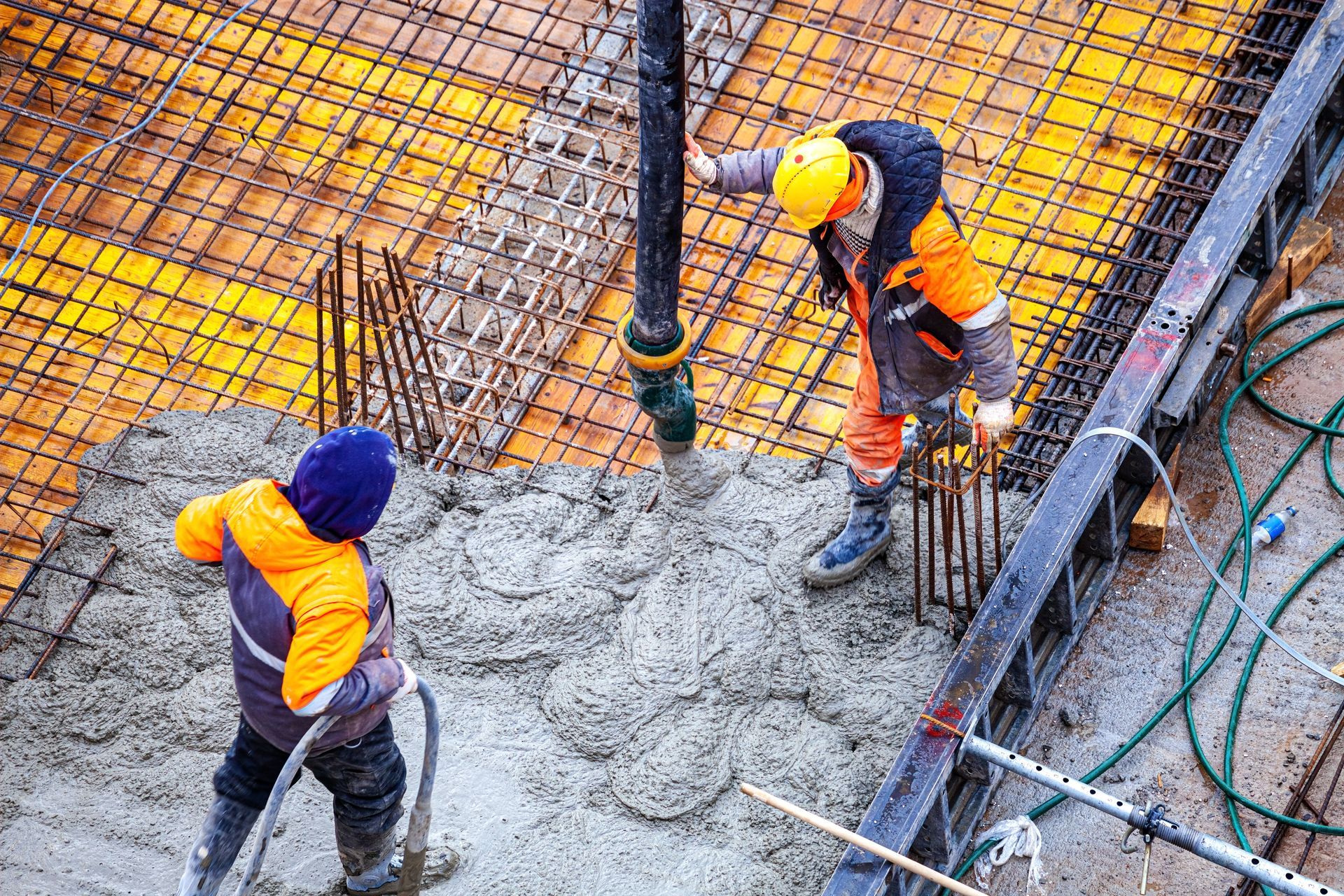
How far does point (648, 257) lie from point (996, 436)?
4.06 ft

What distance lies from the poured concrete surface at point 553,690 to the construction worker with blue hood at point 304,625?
0.57m

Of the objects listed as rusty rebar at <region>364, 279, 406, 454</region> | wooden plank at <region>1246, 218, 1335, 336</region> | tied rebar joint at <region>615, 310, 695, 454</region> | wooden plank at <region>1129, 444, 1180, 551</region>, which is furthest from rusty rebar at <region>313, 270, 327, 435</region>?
wooden plank at <region>1246, 218, 1335, 336</region>

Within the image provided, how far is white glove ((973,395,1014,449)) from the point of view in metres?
4.89

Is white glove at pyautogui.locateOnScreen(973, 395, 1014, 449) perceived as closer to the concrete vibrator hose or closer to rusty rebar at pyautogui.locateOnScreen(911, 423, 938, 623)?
rusty rebar at pyautogui.locateOnScreen(911, 423, 938, 623)

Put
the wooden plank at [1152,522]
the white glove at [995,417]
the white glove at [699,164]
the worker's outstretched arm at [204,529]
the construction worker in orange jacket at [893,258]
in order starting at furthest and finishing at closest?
the wooden plank at [1152,522] < the white glove at [995,417] < the white glove at [699,164] < the construction worker in orange jacket at [893,258] < the worker's outstretched arm at [204,529]

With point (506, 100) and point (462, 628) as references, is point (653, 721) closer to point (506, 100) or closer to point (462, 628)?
point (462, 628)

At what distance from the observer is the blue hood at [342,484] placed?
397cm

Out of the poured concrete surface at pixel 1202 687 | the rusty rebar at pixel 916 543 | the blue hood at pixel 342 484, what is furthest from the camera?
the poured concrete surface at pixel 1202 687

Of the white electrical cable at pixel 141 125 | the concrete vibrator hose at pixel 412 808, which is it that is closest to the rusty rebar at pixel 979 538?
the concrete vibrator hose at pixel 412 808

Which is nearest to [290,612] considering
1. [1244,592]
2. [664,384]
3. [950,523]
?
[664,384]

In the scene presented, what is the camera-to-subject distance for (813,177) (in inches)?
177

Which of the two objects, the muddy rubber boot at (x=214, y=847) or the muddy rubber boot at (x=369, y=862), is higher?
the muddy rubber boot at (x=214, y=847)

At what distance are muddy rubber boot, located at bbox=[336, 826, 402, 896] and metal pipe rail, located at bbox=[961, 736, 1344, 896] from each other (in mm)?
1767

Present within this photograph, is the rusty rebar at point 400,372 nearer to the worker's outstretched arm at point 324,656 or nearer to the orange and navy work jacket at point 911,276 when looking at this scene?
the orange and navy work jacket at point 911,276
